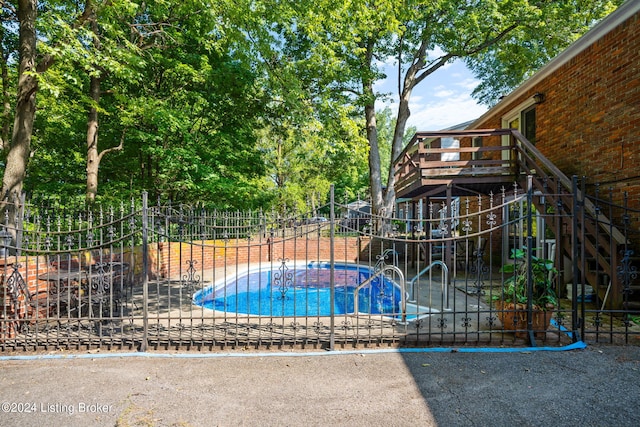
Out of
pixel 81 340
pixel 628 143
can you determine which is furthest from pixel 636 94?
pixel 81 340

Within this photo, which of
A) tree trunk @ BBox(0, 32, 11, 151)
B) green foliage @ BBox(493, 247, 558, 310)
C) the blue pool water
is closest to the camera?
green foliage @ BBox(493, 247, 558, 310)

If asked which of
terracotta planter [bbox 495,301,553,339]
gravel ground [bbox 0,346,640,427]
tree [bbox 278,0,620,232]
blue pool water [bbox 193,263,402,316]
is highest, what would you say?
tree [bbox 278,0,620,232]

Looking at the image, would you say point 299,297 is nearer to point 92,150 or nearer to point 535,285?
point 535,285

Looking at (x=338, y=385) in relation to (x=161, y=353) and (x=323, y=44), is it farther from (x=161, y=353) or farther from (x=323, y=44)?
(x=323, y=44)

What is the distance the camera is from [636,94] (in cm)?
603

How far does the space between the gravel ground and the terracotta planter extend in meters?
0.39

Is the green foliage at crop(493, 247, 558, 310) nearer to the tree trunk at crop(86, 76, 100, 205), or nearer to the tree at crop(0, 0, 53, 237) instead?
the tree at crop(0, 0, 53, 237)

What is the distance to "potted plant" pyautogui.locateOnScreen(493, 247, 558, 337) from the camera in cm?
429

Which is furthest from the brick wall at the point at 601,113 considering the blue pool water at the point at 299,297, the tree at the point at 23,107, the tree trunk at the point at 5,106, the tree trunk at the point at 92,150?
the tree trunk at the point at 5,106

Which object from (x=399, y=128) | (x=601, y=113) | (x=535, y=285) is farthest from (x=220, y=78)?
(x=535, y=285)

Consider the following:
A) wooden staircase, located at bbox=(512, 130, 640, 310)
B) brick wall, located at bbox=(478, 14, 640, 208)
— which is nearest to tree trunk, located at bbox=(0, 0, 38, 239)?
wooden staircase, located at bbox=(512, 130, 640, 310)

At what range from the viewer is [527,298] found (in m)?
4.33

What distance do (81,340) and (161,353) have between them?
111cm

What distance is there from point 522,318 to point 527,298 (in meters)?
0.30
